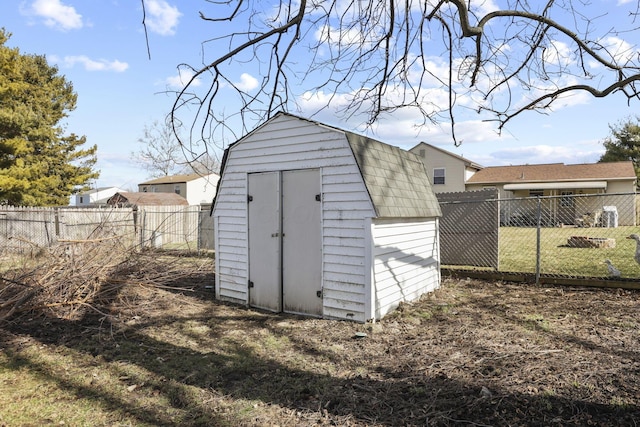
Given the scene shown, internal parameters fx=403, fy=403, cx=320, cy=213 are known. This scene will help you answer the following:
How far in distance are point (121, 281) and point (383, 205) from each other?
15.0 feet

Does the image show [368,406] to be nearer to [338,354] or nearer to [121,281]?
[338,354]

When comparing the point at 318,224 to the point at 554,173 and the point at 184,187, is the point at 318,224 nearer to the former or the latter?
the point at 554,173

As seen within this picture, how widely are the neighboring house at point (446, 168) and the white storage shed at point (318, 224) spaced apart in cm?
2248

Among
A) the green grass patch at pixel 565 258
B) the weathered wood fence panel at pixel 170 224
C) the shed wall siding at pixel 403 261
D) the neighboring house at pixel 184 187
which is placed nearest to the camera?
the shed wall siding at pixel 403 261

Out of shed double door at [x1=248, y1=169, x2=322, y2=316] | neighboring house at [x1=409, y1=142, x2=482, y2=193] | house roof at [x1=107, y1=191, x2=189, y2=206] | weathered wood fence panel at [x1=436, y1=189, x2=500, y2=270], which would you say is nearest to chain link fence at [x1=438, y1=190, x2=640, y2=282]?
weathered wood fence panel at [x1=436, y1=189, x2=500, y2=270]

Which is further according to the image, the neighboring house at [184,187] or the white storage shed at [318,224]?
the neighboring house at [184,187]

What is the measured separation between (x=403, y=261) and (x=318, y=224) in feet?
5.36

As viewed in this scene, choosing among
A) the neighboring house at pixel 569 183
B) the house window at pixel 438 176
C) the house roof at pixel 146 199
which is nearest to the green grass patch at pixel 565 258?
the neighboring house at pixel 569 183

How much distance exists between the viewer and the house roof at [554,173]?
83.9ft

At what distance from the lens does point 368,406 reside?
3.39m

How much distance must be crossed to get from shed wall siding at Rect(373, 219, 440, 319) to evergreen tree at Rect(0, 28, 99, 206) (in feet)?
62.6

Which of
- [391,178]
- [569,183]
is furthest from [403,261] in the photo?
[569,183]

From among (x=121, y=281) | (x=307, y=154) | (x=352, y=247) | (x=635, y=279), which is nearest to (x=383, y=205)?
(x=352, y=247)

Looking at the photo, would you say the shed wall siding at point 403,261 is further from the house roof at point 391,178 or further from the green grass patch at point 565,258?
the green grass patch at point 565,258
